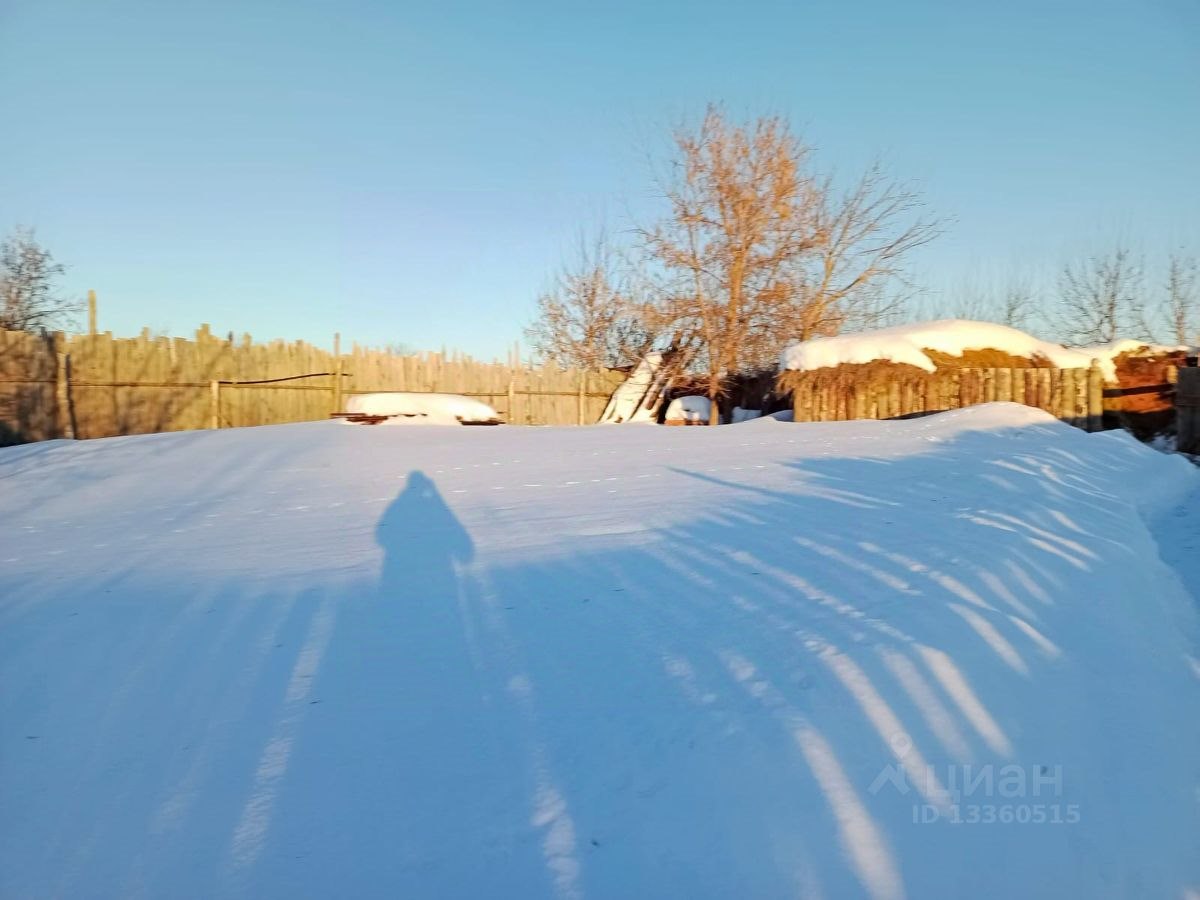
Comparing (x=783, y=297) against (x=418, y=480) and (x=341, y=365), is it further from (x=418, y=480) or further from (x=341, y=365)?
(x=418, y=480)

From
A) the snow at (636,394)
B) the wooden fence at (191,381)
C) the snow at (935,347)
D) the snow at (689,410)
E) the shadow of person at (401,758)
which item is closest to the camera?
the shadow of person at (401,758)

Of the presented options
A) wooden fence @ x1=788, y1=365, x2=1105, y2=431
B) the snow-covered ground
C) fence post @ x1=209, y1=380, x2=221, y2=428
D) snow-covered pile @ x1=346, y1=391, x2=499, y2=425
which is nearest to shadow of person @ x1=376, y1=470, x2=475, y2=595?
the snow-covered ground

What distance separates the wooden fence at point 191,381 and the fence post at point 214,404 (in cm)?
1

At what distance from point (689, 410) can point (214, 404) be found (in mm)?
9988

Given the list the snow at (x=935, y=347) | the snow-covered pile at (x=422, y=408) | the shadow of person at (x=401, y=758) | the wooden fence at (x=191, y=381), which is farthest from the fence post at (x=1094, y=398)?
the shadow of person at (x=401, y=758)

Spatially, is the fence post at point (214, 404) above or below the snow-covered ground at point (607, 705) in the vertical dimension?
above

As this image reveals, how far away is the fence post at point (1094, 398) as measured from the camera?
1064 centimetres

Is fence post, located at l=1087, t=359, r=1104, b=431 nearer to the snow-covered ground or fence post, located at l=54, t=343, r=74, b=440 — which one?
the snow-covered ground

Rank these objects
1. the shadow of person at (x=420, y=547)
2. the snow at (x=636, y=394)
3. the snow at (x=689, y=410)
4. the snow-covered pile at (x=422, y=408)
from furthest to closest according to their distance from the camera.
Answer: the snow at (x=636, y=394), the snow at (x=689, y=410), the snow-covered pile at (x=422, y=408), the shadow of person at (x=420, y=547)

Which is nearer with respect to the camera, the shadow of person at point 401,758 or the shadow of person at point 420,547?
the shadow of person at point 401,758

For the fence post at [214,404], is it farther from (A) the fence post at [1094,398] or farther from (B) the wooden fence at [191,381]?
(A) the fence post at [1094,398]

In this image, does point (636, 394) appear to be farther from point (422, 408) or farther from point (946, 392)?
point (946, 392)

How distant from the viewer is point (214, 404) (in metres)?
11.4

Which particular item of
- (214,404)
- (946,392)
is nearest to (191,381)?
(214,404)
